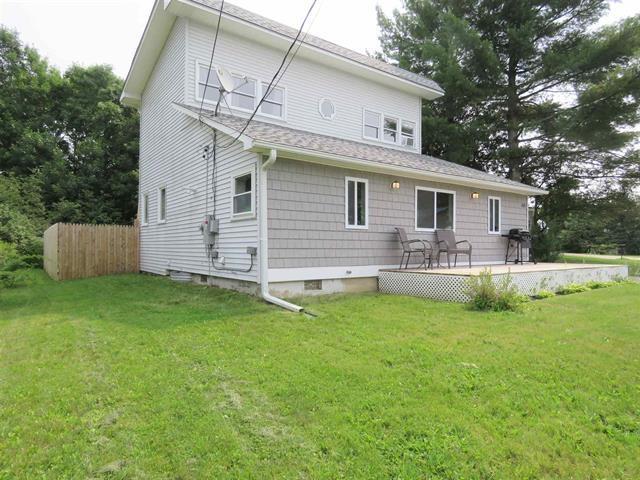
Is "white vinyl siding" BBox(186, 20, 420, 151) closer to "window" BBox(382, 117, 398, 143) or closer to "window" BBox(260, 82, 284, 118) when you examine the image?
"window" BBox(260, 82, 284, 118)

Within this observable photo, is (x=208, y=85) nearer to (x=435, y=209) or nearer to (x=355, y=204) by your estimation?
(x=355, y=204)

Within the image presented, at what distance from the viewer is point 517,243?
1205 cm

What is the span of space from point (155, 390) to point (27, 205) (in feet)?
63.5

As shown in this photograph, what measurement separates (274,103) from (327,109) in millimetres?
1784

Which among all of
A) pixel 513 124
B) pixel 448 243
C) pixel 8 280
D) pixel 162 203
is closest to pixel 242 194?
pixel 448 243

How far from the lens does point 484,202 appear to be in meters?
11.2

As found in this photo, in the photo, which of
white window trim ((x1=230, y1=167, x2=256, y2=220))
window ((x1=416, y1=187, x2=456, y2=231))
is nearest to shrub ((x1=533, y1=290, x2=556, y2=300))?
window ((x1=416, y1=187, x2=456, y2=231))

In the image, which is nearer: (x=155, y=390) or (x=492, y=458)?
(x=492, y=458)

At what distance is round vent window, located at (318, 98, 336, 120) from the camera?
1136cm

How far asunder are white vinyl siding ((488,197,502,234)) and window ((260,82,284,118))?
6.49m

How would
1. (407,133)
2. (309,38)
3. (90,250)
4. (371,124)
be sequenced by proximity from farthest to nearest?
(407,133) < (371,124) < (90,250) < (309,38)

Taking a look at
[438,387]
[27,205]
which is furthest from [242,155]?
[27,205]

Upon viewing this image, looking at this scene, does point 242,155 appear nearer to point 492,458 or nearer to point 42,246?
point 492,458

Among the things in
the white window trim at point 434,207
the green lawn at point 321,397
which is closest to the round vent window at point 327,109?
the white window trim at point 434,207
